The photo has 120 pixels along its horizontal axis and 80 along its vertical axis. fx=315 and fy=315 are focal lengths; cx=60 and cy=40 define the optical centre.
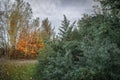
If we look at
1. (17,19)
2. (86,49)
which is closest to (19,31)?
(17,19)

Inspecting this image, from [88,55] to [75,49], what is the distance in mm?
1475

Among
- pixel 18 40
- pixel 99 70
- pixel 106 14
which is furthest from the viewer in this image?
pixel 18 40

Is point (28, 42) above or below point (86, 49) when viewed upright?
above

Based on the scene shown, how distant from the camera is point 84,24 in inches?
427

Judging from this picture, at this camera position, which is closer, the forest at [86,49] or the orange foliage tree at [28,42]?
the forest at [86,49]

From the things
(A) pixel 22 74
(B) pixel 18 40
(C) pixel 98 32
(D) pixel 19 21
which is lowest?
(A) pixel 22 74

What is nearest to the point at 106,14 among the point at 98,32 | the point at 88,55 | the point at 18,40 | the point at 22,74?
the point at 98,32

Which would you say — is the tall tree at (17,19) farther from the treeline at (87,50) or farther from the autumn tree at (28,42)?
the treeline at (87,50)

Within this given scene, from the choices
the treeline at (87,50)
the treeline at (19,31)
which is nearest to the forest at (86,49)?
the treeline at (87,50)

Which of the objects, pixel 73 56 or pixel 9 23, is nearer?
pixel 73 56

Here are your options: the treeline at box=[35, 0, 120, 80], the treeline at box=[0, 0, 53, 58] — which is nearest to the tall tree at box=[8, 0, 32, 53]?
the treeline at box=[0, 0, 53, 58]

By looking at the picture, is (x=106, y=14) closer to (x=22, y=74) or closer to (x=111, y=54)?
Answer: (x=111, y=54)

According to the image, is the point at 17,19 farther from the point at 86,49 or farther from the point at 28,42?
the point at 86,49

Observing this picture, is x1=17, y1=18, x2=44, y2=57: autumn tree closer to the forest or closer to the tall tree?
the tall tree
